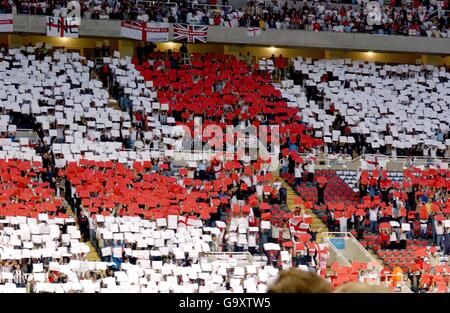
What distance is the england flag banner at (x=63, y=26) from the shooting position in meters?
40.9

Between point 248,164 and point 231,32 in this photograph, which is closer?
point 248,164

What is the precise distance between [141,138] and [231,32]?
964 cm

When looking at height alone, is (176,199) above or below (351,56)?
below

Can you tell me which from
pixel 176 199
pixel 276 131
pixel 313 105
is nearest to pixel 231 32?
pixel 313 105

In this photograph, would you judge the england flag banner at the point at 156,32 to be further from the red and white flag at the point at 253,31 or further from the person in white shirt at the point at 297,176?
the person in white shirt at the point at 297,176

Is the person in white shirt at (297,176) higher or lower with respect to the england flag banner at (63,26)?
lower

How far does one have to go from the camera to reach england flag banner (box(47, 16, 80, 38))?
4091cm

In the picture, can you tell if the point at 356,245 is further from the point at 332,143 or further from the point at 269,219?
the point at 332,143

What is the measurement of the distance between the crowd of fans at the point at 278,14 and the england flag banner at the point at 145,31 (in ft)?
1.27

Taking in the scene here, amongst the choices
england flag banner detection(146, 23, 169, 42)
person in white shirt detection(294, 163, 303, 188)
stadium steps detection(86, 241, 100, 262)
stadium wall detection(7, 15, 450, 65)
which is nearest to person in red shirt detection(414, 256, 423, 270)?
person in white shirt detection(294, 163, 303, 188)

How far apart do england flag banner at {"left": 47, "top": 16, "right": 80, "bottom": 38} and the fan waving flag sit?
3.69 meters

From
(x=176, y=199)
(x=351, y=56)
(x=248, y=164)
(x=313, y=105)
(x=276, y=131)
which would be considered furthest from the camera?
(x=351, y=56)

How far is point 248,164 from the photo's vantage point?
3375 centimetres

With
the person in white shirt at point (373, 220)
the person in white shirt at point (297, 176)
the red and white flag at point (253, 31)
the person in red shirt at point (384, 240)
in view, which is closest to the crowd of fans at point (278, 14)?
the red and white flag at point (253, 31)
